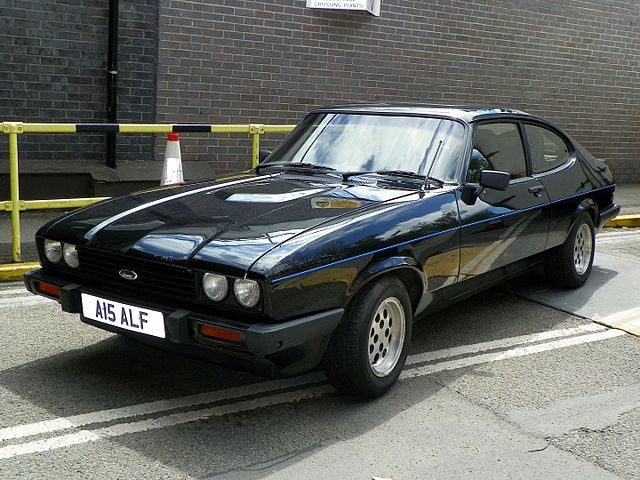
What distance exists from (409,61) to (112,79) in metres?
4.31

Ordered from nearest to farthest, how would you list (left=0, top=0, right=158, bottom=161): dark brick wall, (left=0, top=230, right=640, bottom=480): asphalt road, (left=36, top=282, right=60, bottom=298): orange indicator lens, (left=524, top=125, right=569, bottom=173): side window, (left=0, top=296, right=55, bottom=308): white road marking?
(left=0, top=230, right=640, bottom=480): asphalt road → (left=36, top=282, right=60, bottom=298): orange indicator lens → (left=0, top=296, right=55, bottom=308): white road marking → (left=524, top=125, right=569, bottom=173): side window → (left=0, top=0, right=158, bottom=161): dark brick wall

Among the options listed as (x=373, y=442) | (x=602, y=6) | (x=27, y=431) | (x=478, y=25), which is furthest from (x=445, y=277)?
(x=602, y=6)

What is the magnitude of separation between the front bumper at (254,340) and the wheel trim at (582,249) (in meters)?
3.23

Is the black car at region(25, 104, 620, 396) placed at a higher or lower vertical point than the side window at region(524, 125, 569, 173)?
lower

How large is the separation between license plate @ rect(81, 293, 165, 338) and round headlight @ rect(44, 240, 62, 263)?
360 mm

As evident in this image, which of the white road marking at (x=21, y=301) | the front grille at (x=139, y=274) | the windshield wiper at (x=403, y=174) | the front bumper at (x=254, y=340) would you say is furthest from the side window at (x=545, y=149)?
the white road marking at (x=21, y=301)

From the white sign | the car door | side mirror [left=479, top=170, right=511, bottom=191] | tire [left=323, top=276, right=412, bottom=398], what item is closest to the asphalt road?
tire [left=323, top=276, right=412, bottom=398]

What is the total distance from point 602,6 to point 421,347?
33.3ft

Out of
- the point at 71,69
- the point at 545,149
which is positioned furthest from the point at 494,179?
the point at 71,69

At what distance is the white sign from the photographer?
1022 centimetres

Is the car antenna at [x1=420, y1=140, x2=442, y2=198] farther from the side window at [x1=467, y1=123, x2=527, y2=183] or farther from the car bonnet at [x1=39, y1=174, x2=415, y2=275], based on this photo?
the side window at [x1=467, y1=123, x2=527, y2=183]

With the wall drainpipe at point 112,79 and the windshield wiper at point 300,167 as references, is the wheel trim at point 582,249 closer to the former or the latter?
the windshield wiper at point 300,167

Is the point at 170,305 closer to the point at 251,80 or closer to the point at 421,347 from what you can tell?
the point at 421,347

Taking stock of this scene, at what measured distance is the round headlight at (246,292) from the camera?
348cm
